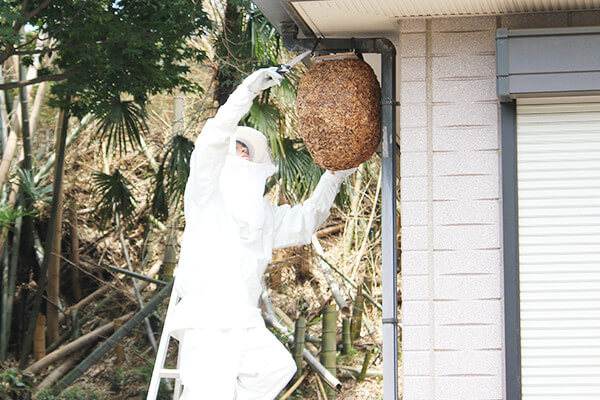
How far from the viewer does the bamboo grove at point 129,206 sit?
6.19 metres

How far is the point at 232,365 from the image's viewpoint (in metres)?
3.28

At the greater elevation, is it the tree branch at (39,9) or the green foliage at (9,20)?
the tree branch at (39,9)

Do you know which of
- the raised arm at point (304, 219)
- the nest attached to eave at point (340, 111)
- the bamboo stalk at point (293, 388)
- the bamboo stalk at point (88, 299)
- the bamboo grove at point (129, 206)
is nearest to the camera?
the nest attached to eave at point (340, 111)

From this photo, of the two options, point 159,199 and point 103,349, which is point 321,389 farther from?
point 159,199

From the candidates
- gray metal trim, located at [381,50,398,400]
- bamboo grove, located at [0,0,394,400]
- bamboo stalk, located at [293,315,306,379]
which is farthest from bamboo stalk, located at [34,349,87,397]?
gray metal trim, located at [381,50,398,400]

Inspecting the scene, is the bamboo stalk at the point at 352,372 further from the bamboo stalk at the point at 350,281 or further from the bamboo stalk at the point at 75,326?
the bamboo stalk at the point at 75,326

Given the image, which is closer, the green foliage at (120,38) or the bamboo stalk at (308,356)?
the green foliage at (120,38)

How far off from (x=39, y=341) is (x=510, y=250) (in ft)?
22.9

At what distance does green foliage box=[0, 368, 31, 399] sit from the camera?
7014 millimetres

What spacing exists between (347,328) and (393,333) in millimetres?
5247

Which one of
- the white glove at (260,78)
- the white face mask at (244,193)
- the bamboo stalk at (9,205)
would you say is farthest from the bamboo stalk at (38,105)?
the white glove at (260,78)

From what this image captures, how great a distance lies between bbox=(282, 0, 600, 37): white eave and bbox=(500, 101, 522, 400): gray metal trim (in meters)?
0.41

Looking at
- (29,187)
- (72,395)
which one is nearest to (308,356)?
(72,395)

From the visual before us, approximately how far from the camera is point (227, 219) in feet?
11.6
